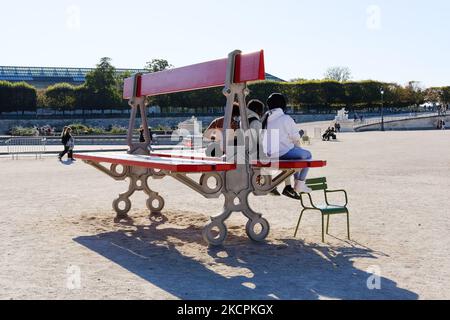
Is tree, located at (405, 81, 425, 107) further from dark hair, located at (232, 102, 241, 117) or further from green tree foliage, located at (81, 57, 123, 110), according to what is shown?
dark hair, located at (232, 102, 241, 117)

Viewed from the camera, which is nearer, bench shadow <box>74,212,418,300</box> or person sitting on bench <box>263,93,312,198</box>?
bench shadow <box>74,212,418,300</box>

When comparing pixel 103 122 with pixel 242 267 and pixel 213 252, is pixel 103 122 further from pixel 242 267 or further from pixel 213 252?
pixel 242 267

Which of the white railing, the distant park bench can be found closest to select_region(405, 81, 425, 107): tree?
the white railing

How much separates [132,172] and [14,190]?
459cm

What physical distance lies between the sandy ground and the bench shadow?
0.01 metres

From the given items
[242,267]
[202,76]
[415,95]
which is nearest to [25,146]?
[202,76]

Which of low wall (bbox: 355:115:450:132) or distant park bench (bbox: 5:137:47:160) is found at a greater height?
low wall (bbox: 355:115:450:132)

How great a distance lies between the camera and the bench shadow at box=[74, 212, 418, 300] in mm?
4766

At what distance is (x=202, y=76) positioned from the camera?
7031mm

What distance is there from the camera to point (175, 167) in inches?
231

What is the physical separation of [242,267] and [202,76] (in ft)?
8.27

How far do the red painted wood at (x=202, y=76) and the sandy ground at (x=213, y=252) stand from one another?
189cm
